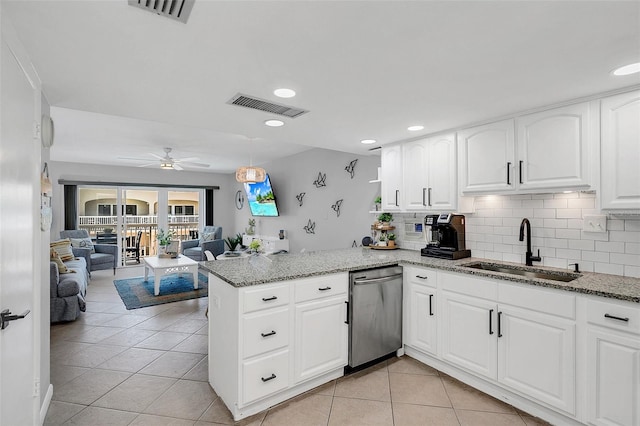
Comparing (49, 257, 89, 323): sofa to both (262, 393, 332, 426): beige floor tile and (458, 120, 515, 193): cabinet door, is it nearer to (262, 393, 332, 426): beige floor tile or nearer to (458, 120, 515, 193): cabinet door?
(262, 393, 332, 426): beige floor tile

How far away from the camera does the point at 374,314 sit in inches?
108

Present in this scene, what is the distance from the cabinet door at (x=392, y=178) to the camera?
139 inches

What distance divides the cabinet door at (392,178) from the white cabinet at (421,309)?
88cm

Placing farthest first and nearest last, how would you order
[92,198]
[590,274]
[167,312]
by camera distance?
[92,198] < [167,312] < [590,274]

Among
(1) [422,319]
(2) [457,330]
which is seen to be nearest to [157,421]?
(1) [422,319]

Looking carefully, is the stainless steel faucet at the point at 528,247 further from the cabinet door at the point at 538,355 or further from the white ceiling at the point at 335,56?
the white ceiling at the point at 335,56

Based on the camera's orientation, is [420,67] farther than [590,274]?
No

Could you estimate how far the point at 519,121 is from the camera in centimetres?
254

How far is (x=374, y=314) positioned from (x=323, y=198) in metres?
2.83

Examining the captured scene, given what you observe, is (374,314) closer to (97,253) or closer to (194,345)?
(194,345)

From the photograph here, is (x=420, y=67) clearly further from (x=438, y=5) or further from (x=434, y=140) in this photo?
(x=434, y=140)

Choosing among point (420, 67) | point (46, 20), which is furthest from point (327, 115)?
point (46, 20)

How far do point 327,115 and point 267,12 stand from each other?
4.48ft

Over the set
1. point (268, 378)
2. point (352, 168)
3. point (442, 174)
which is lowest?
point (268, 378)
